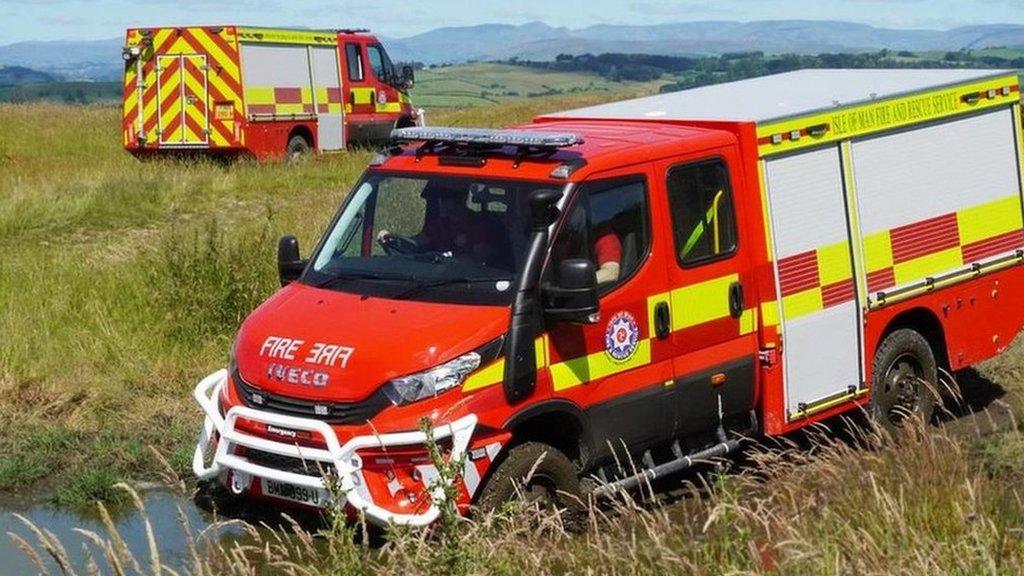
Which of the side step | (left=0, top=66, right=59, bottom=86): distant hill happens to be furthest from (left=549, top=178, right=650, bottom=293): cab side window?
(left=0, top=66, right=59, bottom=86): distant hill

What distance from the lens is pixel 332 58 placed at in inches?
1096

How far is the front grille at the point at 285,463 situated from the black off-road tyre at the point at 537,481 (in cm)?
72

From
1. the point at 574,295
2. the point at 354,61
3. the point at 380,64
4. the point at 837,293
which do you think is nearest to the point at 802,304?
the point at 837,293

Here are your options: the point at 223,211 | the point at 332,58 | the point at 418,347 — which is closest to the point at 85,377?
the point at 418,347

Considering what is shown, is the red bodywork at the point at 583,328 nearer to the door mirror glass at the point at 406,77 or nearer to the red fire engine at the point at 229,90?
the red fire engine at the point at 229,90

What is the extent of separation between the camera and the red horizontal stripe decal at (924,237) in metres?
9.82

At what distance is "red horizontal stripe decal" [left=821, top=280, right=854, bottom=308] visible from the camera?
931cm

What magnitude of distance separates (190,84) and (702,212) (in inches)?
711

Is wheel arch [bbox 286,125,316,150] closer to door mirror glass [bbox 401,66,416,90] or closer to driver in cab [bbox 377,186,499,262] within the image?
door mirror glass [bbox 401,66,416,90]

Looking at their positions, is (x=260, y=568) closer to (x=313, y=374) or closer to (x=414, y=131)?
(x=313, y=374)

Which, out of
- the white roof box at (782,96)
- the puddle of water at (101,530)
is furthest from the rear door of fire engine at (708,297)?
the puddle of water at (101,530)

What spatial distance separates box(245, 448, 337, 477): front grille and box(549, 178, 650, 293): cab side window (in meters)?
1.45

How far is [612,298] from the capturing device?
8078 mm

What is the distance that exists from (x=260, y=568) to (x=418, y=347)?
4.10 ft
